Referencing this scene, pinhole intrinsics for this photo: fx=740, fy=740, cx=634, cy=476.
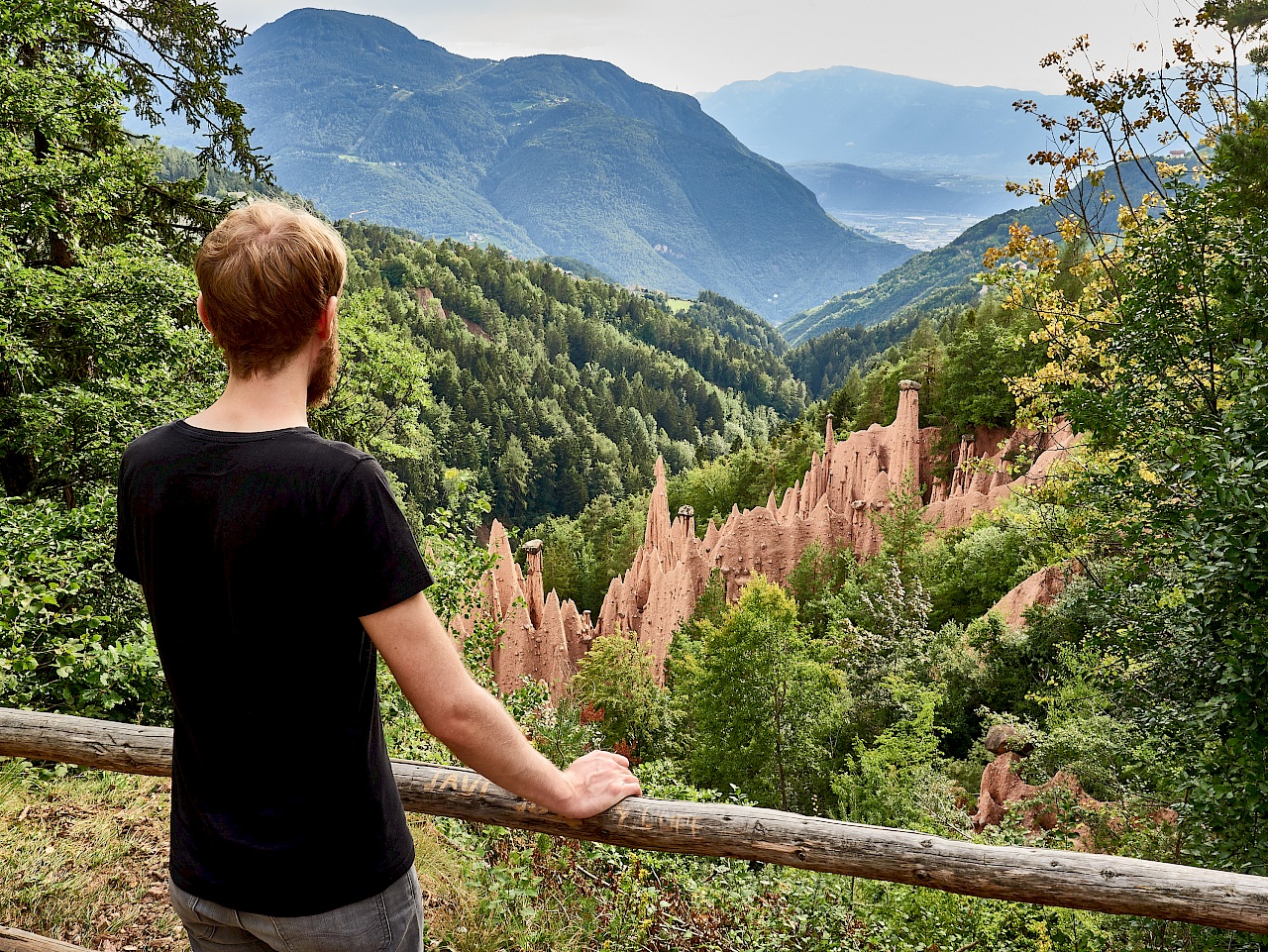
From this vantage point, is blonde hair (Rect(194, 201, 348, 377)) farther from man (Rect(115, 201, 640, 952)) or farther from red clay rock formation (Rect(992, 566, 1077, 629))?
red clay rock formation (Rect(992, 566, 1077, 629))

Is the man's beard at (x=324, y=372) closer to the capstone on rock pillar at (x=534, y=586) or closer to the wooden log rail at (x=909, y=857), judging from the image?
the wooden log rail at (x=909, y=857)

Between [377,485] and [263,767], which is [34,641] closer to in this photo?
[263,767]

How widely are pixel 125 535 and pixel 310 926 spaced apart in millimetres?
835

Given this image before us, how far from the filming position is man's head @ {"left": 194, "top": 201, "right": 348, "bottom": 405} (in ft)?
4.08

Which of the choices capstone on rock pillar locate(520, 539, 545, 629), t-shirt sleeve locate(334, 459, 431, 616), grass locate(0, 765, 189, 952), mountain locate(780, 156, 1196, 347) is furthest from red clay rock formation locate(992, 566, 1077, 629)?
mountain locate(780, 156, 1196, 347)

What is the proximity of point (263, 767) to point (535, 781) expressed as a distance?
1.74ft

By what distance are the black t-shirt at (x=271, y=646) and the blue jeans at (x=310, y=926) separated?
30 millimetres

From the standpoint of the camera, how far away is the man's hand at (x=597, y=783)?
1.86 meters

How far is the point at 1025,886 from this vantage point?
226cm

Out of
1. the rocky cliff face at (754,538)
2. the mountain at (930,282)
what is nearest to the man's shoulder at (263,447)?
the rocky cliff face at (754,538)

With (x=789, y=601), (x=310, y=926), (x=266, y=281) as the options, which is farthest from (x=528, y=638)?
(x=266, y=281)

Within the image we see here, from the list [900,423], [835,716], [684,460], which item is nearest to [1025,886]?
[835,716]

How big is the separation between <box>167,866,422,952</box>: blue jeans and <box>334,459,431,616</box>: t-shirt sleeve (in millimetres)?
642

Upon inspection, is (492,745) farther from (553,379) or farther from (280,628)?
(553,379)
